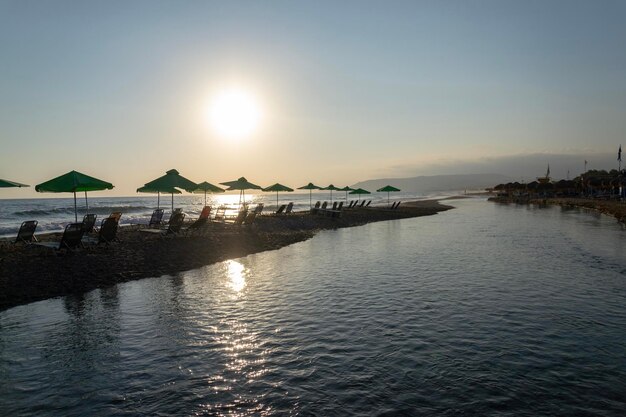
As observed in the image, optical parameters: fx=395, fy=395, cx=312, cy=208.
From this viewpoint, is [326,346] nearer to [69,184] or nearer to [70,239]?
[70,239]

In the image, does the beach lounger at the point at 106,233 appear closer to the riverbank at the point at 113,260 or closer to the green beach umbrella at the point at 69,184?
the riverbank at the point at 113,260

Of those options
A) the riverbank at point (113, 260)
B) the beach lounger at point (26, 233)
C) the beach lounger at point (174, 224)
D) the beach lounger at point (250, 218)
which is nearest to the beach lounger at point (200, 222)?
the riverbank at point (113, 260)

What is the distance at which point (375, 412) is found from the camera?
3.93 metres

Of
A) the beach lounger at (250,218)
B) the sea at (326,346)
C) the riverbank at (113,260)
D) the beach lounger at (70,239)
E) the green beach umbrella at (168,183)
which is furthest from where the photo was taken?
the beach lounger at (250,218)

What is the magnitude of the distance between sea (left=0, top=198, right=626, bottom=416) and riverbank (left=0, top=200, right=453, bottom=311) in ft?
2.20

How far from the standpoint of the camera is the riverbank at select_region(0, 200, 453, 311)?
8.80 m

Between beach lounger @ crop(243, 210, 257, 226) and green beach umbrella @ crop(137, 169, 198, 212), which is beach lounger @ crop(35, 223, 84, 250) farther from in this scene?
beach lounger @ crop(243, 210, 257, 226)

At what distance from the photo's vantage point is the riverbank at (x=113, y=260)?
880cm

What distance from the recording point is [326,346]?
568 cm

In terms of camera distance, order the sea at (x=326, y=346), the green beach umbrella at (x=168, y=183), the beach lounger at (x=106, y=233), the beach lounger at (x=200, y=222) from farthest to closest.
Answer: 1. the green beach umbrella at (x=168, y=183)
2. the beach lounger at (x=200, y=222)
3. the beach lounger at (x=106, y=233)
4. the sea at (x=326, y=346)

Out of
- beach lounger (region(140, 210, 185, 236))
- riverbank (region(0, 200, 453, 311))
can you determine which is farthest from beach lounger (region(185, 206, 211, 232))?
beach lounger (region(140, 210, 185, 236))

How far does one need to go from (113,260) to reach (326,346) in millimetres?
8101

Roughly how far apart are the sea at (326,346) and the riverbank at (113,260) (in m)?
0.67

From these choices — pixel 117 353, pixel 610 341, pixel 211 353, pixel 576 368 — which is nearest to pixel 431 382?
pixel 576 368
